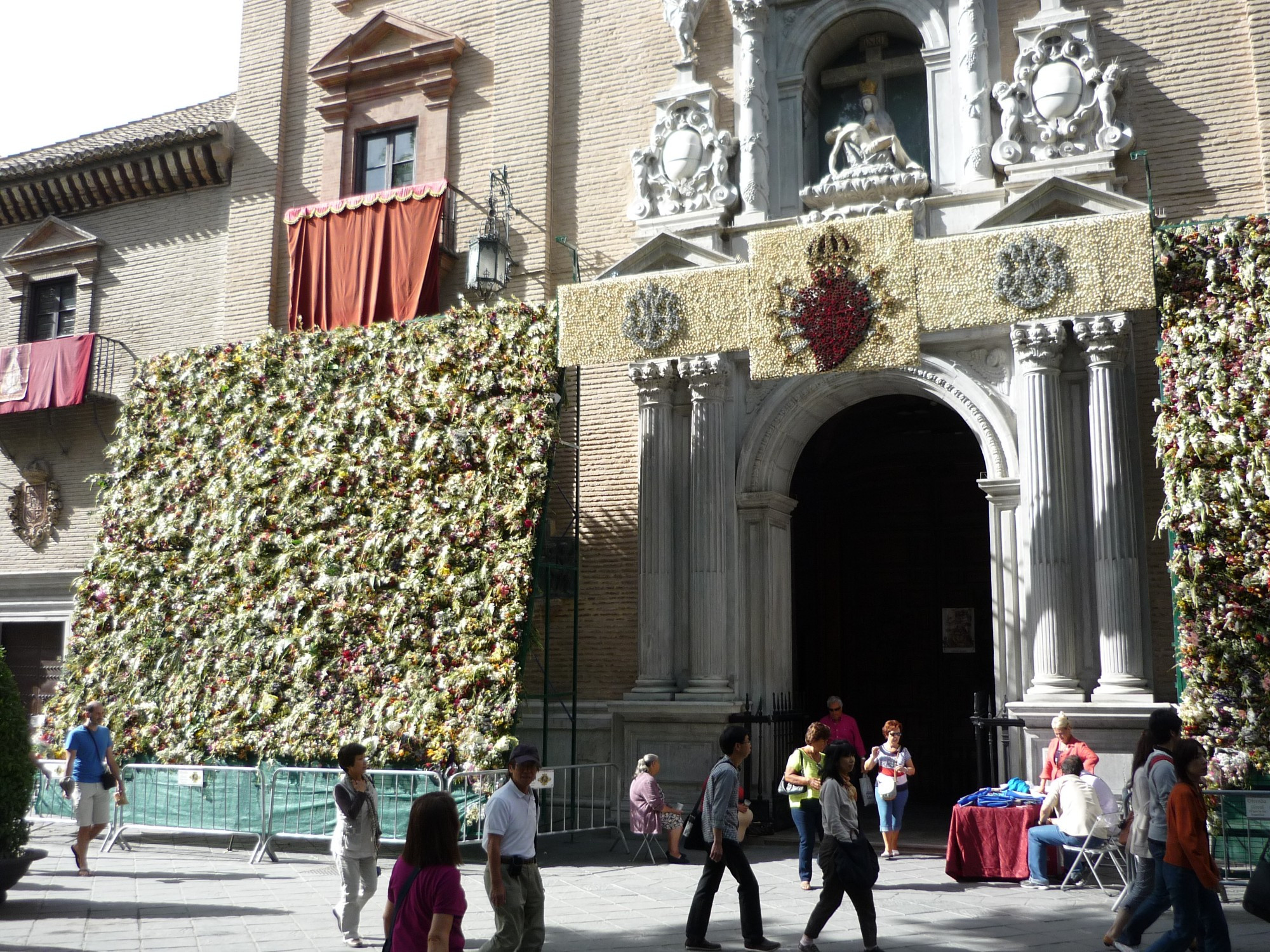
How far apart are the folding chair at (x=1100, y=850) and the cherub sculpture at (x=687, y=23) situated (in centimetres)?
1008

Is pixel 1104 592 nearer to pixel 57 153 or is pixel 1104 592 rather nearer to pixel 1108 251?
pixel 1108 251

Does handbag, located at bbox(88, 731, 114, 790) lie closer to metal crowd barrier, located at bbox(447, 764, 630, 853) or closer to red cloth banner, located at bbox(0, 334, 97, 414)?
metal crowd barrier, located at bbox(447, 764, 630, 853)

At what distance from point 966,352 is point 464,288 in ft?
22.2

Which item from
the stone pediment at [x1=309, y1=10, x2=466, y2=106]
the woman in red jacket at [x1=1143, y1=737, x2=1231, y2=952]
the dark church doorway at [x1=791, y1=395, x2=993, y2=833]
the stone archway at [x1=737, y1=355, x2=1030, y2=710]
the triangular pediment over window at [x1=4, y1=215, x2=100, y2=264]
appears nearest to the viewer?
the woman in red jacket at [x1=1143, y1=737, x2=1231, y2=952]

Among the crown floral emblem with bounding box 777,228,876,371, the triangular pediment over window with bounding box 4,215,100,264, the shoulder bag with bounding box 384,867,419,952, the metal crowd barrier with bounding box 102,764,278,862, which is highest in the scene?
the triangular pediment over window with bounding box 4,215,100,264

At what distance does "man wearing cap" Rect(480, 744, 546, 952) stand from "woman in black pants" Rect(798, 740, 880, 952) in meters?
1.82

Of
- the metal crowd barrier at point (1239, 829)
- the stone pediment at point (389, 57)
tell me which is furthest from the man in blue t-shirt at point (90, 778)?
the stone pediment at point (389, 57)

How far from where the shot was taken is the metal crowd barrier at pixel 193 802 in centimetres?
1248

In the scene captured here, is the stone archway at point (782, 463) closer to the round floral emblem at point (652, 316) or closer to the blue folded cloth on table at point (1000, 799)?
the round floral emblem at point (652, 316)

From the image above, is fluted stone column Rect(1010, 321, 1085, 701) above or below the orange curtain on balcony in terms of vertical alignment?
below

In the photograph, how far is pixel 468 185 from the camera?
1659 cm

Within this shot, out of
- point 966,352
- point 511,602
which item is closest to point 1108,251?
point 966,352

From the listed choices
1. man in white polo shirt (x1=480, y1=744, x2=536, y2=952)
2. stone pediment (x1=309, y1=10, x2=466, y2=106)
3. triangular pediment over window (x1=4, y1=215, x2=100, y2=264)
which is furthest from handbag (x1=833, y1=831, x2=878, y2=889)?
triangular pediment over window (x1=4, y1=215, x2=100, y2=264)

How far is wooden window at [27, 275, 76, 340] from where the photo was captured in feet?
65.5
